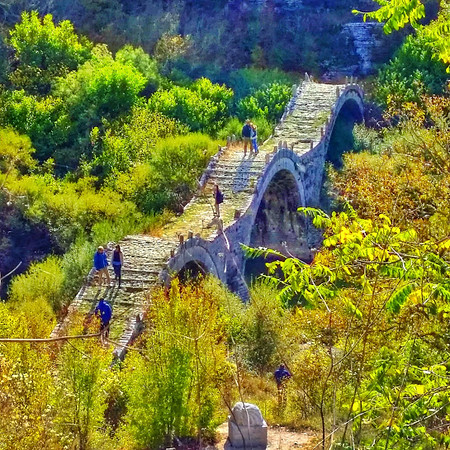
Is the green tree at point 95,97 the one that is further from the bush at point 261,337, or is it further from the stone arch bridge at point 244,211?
the bush at point 261,337

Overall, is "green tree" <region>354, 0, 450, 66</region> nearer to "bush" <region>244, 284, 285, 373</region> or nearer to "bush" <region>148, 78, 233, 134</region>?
"bush" <region>244, 284, 285, 373</region>

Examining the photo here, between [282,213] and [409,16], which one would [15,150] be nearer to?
[282,213]

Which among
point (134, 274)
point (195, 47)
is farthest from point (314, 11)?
point (134, 274)

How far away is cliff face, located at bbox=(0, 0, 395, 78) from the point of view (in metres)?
46.4

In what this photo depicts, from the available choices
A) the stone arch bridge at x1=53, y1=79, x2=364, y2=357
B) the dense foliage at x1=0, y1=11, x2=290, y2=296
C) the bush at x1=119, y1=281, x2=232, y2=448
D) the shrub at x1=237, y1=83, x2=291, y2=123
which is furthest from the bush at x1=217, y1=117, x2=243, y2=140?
the bush at x1=119, y1=281, x2=232, y2=448

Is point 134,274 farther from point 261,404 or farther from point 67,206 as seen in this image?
point 67,206

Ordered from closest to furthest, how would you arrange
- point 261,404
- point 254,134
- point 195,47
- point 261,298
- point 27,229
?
1. point 261,404
2. point 261,298
3. point 27,229
4. point 254,134
5. point 195,47

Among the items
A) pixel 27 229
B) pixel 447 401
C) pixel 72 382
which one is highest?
pixel 447 401

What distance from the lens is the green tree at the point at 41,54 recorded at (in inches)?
1549

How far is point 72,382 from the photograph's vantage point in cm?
1321

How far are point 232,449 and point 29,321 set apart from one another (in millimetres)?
6488

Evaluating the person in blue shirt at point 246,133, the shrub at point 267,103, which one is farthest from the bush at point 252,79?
the person in blue shirt at point 246,133

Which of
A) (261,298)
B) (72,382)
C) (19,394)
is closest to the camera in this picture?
(19,394)

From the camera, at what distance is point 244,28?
49.1 meters
